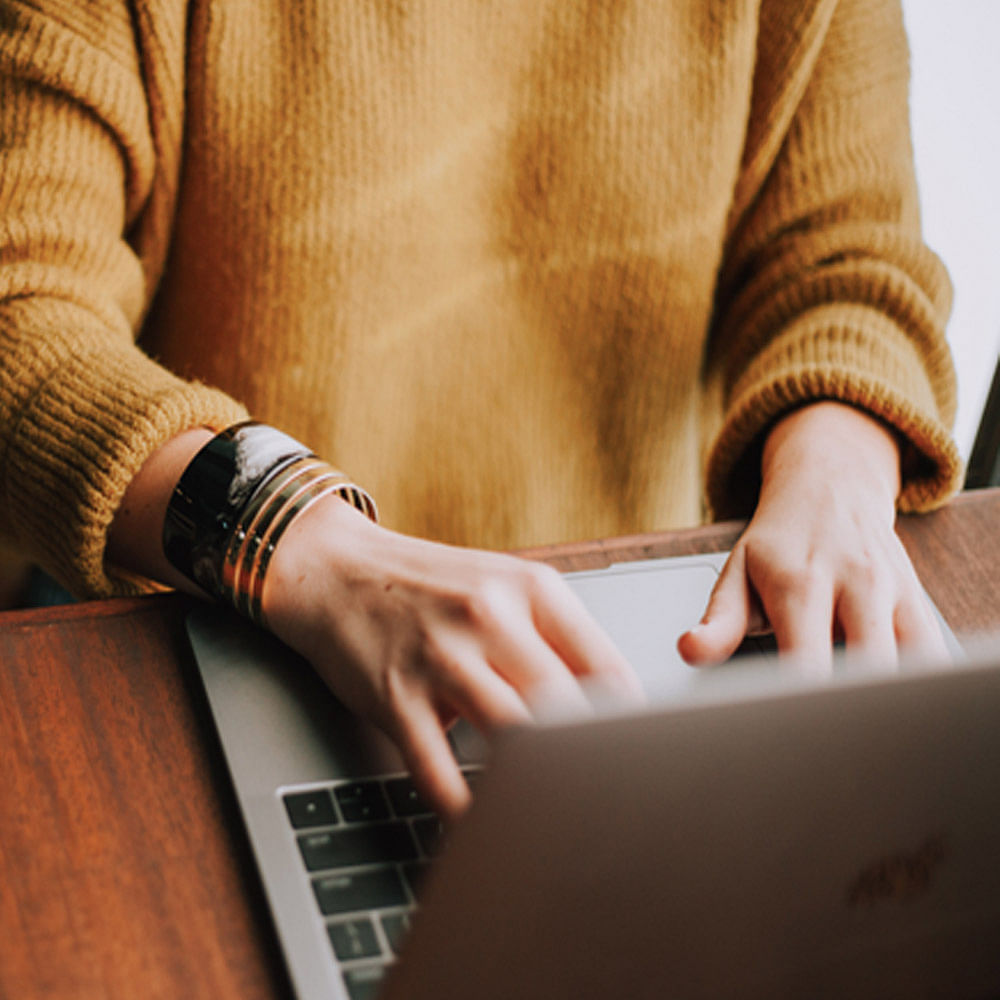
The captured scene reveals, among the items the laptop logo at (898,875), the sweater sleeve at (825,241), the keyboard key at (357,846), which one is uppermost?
the sweater sleeve at (825,241)

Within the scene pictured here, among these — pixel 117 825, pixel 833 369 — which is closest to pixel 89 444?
pixel 117 825

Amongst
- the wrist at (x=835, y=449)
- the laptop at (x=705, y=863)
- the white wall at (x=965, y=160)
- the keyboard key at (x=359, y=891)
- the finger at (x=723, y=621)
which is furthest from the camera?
the white wall at (x=965, y=160)

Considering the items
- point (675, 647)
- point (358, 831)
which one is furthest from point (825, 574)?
point (358, 831)

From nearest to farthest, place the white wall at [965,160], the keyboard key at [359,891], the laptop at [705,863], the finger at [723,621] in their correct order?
the laptop at [705,863], the keyboard key at [359,891], the finger at [723,621], the white wall at [965,160]

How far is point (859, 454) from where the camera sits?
0.55m

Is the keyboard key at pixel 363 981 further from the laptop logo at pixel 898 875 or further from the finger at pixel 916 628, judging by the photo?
the finger at pixel 916 628

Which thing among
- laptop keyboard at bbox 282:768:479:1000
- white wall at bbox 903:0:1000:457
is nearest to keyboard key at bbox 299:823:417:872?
laptop keyboard at bbox 282:768:479:1000

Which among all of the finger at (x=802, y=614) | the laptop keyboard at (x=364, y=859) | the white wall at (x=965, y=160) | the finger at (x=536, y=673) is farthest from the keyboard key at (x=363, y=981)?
the white wall at (x=965, y=160)

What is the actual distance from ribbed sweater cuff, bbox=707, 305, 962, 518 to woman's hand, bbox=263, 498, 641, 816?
0.87 ft

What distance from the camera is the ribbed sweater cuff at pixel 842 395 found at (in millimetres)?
566

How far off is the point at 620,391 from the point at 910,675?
647mm

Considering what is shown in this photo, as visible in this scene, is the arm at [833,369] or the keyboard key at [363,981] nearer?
the keyboard key at [363,981]

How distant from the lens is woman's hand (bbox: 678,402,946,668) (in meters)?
0.43

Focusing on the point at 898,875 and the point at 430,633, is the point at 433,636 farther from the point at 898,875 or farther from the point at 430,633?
the point at 898,875
